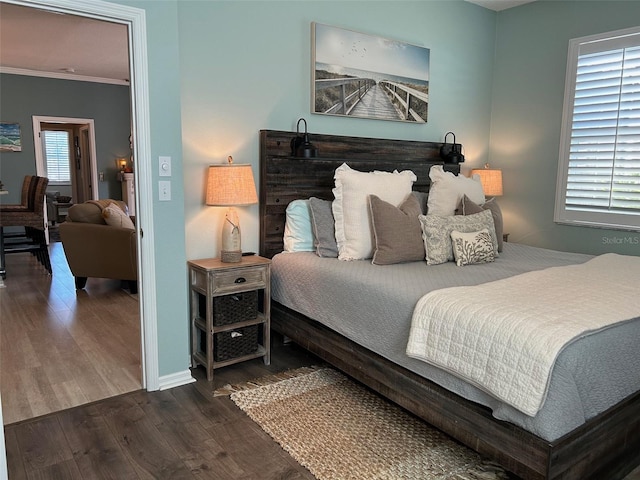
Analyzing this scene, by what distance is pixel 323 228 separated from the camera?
10.4 ft

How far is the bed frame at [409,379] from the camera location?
1.71 metres

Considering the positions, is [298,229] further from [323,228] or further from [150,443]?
[150,443]

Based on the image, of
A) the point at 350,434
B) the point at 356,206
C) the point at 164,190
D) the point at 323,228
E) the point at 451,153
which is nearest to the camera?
the point at 350,434

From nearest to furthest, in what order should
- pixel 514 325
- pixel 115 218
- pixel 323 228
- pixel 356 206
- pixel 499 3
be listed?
pixel 514 325
pixel 356 206
pixel 323 228
pixel 499 3
pixel 115 218

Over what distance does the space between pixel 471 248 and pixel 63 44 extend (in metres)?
5.56

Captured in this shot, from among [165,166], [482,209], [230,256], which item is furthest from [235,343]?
[482,209]

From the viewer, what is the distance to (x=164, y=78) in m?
2.58

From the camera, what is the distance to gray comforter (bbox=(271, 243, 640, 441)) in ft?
5.33

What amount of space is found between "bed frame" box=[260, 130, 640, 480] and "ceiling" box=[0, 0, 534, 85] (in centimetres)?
159

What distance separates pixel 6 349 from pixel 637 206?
4.83 m

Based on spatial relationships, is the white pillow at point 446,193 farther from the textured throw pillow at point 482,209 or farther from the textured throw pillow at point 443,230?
the textured throw pillow at point 443,230

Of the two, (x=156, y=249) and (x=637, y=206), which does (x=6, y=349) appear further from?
(x=637, y=206)

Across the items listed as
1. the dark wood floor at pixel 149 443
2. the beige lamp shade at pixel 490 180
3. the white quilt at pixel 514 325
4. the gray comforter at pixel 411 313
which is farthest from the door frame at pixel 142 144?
the beige lamp shade at pixel 490 180

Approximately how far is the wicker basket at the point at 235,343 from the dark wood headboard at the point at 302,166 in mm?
582
